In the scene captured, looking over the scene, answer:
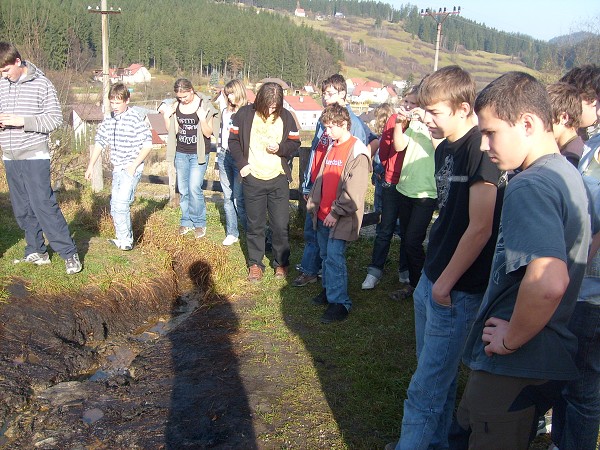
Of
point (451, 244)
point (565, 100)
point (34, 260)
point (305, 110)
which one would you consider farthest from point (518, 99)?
point (305, 110)

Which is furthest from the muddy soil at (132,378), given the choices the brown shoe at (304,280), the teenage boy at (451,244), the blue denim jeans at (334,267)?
the teenage boy at (451,244)

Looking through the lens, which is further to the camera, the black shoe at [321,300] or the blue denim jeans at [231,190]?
the blue denim jeans at [231,190]

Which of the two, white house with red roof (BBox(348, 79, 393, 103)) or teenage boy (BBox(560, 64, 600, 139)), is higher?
teenage boy (BBox(560, 64, 600, 139))

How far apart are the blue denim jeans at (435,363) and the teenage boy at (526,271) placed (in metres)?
0.54

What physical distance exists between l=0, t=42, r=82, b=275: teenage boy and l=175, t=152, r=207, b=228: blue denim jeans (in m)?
2.01

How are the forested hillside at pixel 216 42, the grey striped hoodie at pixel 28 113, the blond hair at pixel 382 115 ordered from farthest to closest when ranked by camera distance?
the forested hillside at pixel 216 42, the blond hair at pixel 382 115, the grey striped hoodie at pixel 28 113

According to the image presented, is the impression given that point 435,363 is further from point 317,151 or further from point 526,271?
point 317,151

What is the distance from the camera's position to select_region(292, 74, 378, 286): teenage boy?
5.29m

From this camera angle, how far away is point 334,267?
4727mm

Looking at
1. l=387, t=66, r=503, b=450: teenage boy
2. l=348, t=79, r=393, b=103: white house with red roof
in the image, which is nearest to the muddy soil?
l=387, t=66, r=503, b=450: teenage boy

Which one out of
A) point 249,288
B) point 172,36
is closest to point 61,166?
point 249,288

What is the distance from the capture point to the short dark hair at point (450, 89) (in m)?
2.41

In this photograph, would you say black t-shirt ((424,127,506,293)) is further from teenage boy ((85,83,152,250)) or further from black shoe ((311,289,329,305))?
teenage boy ((85,83,152,250))

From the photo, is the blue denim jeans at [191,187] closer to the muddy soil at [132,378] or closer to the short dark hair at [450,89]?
the muddy soil at [132,378]
